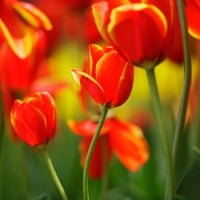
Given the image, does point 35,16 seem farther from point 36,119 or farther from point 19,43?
point 36,119

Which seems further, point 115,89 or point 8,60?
point 8,60

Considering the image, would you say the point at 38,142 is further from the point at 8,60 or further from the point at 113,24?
the point at 8,60

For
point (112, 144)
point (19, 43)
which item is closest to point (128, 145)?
point (112, 144)

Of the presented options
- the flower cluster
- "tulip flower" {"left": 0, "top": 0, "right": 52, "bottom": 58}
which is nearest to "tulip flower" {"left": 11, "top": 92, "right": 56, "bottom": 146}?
the flower cluster

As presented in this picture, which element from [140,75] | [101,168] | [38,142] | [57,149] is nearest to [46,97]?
[38,142]

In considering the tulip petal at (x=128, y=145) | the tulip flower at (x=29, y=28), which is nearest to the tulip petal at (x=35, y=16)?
the tulip flower at (x=29, y=28)

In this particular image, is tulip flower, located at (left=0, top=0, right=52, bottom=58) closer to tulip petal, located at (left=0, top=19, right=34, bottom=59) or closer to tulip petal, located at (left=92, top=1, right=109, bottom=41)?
tulip petal, located at (left=0, top=19, right=34, bottom=59)
